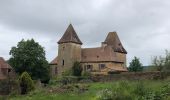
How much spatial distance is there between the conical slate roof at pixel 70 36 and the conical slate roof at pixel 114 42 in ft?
18.7

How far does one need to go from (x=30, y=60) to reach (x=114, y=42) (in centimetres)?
1977

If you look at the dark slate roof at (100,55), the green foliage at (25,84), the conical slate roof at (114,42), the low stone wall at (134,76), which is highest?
the conical slate roof at (114,42)

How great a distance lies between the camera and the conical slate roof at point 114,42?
87.6 m

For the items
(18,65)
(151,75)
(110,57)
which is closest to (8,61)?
(18,65)

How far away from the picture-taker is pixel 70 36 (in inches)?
3396

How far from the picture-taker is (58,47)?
88.4 meters

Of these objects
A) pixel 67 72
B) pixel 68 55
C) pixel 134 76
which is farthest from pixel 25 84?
pixel 68 55

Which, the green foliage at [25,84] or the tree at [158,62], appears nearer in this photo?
the green foliage at [25,84]

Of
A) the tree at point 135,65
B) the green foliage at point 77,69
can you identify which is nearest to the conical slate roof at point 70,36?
the green foliage at point 77,69

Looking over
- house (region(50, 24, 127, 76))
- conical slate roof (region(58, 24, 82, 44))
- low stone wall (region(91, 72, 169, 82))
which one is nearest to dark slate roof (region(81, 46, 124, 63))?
house (region(50, 24, 127, 76))

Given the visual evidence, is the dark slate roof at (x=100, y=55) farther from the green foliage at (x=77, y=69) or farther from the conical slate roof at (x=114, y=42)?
the green foliage at (x=77, y=69)

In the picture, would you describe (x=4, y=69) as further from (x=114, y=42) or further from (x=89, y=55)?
(x=114, y=42)

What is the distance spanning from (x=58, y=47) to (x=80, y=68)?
7329 mm

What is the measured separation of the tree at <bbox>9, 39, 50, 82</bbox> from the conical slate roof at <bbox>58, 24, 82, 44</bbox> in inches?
373
